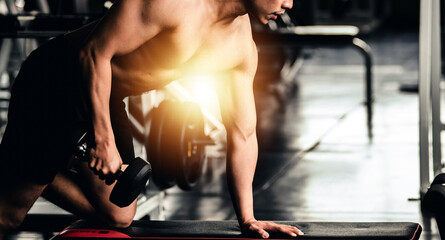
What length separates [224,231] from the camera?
92.8 inches

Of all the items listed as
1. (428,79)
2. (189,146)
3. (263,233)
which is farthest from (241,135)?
(428,79)

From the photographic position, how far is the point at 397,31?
1334 cm

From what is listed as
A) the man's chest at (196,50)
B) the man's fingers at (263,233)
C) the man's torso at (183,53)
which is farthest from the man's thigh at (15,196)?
the man's fingers at (263,233)

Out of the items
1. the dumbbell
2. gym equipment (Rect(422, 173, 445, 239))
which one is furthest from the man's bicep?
gym equipment (Rect(422, 173, 445, 239))

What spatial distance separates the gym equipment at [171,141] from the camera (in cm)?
314

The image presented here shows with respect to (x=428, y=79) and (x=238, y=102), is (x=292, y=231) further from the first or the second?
(x=428, y=79)

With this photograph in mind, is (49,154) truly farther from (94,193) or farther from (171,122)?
(171,122)

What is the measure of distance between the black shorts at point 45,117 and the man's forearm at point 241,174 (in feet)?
1.45

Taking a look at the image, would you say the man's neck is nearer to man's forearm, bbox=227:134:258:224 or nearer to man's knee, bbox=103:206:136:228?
man's forearm, bbox=227:134:258:224

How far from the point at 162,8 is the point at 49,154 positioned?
0.53 metres

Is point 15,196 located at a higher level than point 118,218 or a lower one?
higher

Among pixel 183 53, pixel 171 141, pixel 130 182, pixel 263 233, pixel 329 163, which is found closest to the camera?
pixel 130 182

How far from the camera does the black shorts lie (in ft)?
7.14

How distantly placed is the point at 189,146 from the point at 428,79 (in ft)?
3.50
